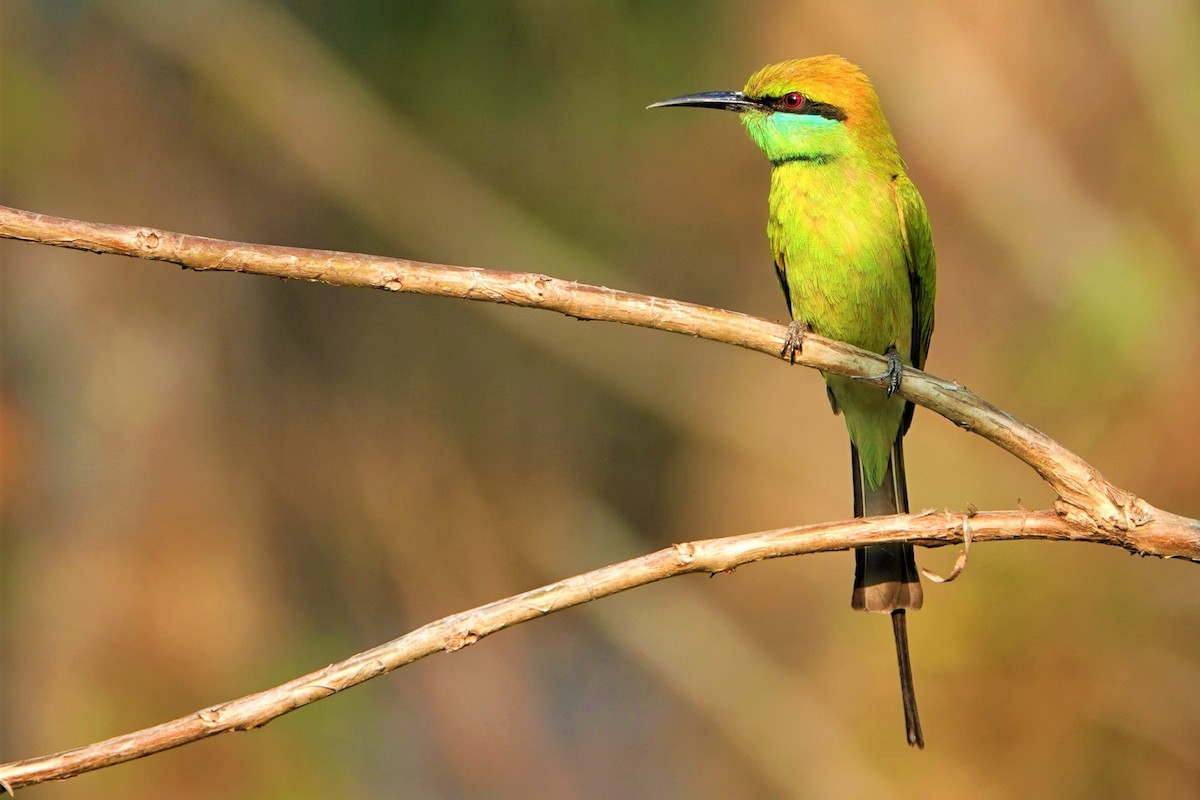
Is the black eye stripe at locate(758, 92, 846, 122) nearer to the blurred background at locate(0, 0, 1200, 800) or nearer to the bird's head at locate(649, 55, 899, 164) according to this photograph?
the bird's head at locate(649, 55, 899, 164)

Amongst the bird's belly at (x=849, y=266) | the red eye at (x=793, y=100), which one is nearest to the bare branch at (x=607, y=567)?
the bird's belly at (x=849, y=266)

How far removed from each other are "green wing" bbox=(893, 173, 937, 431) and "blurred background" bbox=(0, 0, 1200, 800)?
1067mm

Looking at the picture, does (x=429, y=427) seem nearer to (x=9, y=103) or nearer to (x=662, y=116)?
(x=662, y=116)

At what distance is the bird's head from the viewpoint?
278 cm

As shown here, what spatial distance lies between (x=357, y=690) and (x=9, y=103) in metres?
2.60

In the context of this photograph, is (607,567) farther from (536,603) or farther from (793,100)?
(793,100)

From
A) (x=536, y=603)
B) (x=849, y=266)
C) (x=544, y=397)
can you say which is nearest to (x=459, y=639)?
(x=536, y=603)

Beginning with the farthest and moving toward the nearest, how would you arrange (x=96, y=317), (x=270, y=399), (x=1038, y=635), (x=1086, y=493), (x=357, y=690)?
(x=357, y=690), (x=270, y=399), (x=96, y=317), (x=1038, y=635), (x=1086, y=493)

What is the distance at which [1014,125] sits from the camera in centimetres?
470

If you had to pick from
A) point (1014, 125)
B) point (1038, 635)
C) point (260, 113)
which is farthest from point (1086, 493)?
point (260, 113)

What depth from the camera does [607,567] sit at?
173cm

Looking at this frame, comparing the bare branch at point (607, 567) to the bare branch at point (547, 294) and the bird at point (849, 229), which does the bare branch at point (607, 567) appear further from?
the bird at point (849, 229)

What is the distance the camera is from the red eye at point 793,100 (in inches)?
111

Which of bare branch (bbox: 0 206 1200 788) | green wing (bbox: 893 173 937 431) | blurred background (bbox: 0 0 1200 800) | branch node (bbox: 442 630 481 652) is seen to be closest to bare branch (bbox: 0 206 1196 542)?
bare branch (bbox: 0 206 1200 788)
